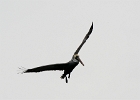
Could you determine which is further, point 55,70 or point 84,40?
point 84,40

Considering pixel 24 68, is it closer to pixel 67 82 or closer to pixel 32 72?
pixel 32 72

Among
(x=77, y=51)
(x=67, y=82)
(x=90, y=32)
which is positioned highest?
(x=90, y=32)

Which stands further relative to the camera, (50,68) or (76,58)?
(50,68)

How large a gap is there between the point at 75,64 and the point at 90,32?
→ 21.2ft

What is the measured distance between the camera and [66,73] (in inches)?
1318

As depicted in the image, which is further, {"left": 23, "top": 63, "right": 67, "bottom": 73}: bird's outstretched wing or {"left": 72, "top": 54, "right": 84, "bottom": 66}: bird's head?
{"left": 72, "top": 54, "right": 84, "bottom": 66}: bird's head

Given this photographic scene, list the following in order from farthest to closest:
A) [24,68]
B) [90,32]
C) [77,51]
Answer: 1. [90,32]
2. [77,51]
3. [24,68]

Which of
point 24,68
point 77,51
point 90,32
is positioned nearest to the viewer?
point 24,68

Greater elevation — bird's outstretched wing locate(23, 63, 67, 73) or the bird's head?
the bird's head

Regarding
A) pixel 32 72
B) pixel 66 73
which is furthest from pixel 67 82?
pixel 32 72

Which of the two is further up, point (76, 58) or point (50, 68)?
point (76, 58)

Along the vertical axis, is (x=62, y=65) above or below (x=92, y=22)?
below

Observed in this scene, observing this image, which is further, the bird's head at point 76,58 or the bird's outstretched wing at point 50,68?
the bird's head at point 76,58

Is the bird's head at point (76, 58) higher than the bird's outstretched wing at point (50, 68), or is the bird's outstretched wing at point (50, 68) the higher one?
the bird's head at point (76, 58)
